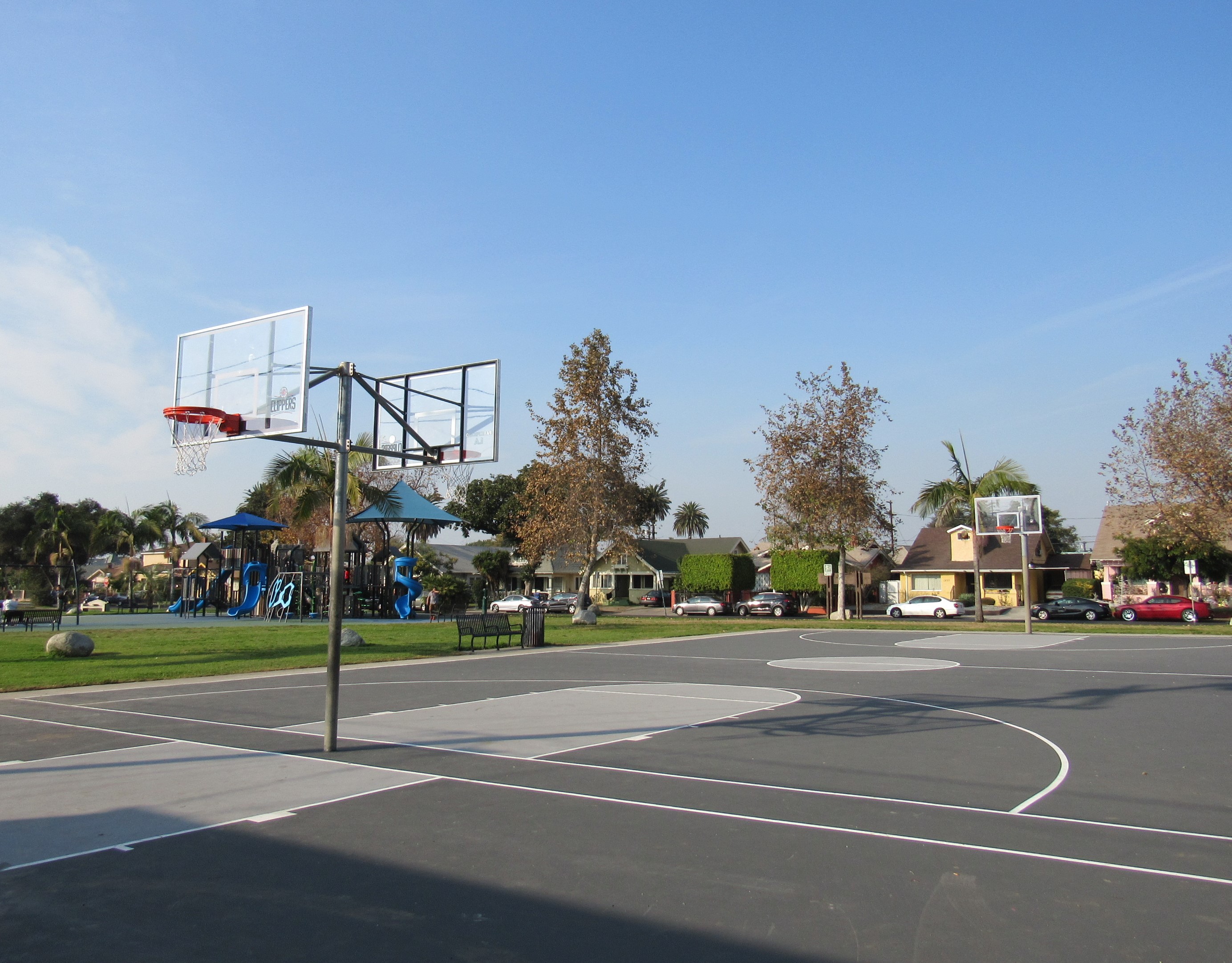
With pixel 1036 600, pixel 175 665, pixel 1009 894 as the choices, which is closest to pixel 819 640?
pixel 175 665

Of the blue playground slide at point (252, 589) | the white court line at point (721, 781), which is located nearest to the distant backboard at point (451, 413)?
the white court line at point (721, 781)

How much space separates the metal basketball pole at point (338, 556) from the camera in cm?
967

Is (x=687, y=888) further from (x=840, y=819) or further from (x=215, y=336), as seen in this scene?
(x=215, y=336)

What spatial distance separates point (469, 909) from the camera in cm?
510

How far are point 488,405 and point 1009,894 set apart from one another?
9.32 m

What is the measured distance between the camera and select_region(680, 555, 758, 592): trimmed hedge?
61062mm

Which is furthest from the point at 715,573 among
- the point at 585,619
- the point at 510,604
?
the point at 585,619

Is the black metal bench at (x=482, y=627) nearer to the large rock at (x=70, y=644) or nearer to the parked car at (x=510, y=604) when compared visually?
the large rock at (x=70, y=644)

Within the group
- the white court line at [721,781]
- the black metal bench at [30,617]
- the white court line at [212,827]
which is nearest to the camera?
the white court line at [212,827]

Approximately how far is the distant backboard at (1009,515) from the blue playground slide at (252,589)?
33.5 metres

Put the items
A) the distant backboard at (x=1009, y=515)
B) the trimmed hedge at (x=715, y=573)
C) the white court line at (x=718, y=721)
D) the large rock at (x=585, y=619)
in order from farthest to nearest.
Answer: the trimmed hedge at (x=715, y=573)
the large rock at (x=585, y=619)
the distant backboard at (x=1009, y=515)
the white court line at (x=718, y=721)

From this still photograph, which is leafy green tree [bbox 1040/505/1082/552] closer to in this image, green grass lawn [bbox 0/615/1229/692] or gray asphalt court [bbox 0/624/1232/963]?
green grass lawn [bbox 0/615/1229/692]

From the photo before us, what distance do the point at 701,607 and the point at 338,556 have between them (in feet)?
154

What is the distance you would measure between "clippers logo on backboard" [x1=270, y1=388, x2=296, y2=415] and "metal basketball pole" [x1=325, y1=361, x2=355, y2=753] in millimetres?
517
